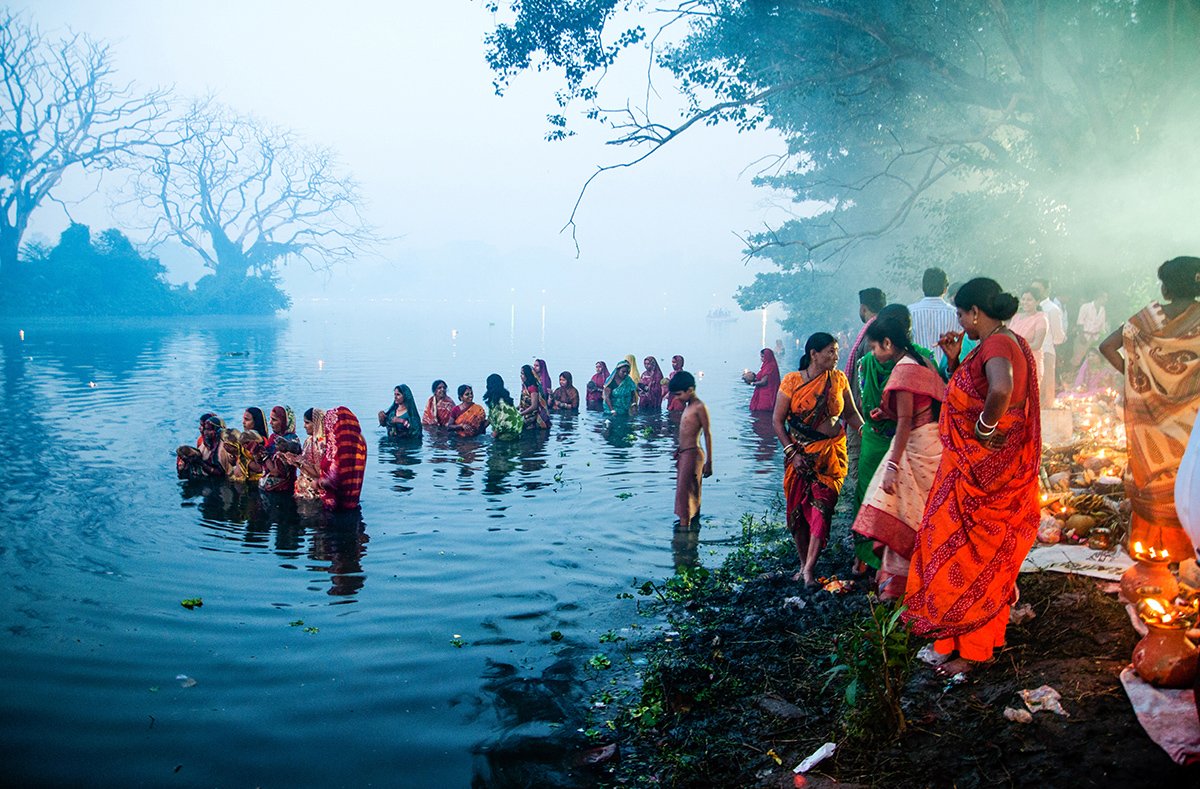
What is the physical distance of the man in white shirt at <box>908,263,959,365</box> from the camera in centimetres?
669

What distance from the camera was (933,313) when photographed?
677cm

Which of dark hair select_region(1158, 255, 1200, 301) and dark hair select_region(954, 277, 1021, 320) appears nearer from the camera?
dark hair select_region(954, 277, 1021, 320)

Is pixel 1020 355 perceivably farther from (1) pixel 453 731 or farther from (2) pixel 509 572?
(2) pixel 509 572

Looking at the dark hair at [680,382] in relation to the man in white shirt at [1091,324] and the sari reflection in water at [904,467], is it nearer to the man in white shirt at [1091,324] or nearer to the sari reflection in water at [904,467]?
the sari reflection in water at [904,467]

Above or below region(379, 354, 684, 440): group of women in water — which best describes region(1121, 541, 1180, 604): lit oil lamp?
below

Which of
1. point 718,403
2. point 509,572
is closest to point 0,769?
point 509,572

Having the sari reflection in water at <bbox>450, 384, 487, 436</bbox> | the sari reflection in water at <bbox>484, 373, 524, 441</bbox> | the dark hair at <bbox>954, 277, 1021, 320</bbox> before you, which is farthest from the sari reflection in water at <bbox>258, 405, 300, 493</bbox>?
the dark hair at <bbox>954, 277, 1021, 320</bbox>

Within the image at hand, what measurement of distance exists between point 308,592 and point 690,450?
3882 mm

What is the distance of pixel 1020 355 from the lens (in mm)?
3889

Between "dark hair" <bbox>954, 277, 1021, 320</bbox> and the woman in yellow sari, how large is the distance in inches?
49.1

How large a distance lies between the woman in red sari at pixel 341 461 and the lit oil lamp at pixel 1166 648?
298 inches

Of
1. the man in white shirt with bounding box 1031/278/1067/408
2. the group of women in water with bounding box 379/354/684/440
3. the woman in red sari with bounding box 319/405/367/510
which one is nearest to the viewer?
the woman in red sari with bounding box 319/405/367/510

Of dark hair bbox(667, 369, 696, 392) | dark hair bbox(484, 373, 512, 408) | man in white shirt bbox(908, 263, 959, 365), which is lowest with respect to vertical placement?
dark hair bbox(484, 373, 512, 408)

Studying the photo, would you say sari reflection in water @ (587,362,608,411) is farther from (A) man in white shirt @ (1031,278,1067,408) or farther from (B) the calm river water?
(A) man in white shirt @ (1031,278,1067,408)
